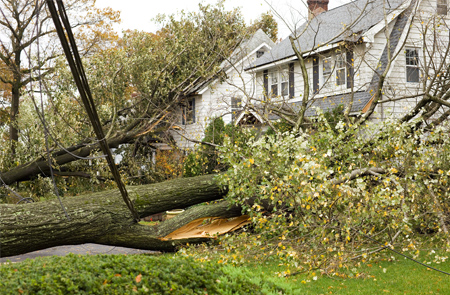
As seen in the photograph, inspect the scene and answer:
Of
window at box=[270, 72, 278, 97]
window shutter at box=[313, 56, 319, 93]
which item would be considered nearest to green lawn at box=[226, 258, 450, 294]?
window shutter at box=[313, 56, 319, 93]

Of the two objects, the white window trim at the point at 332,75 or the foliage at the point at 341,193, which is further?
the white window trim at the point at 332,75

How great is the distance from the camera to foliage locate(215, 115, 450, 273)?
241 inches

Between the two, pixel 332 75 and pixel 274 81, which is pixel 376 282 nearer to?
pixel 332 75

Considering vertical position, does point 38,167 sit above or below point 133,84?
below

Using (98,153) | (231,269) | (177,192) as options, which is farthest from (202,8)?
(231,269)

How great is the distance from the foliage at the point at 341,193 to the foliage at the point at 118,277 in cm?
155

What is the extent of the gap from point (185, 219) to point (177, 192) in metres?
0.60

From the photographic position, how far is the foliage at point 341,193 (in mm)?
6117

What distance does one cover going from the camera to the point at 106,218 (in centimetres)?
796

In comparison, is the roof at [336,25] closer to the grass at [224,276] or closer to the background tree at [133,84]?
the background tree at [133,84]

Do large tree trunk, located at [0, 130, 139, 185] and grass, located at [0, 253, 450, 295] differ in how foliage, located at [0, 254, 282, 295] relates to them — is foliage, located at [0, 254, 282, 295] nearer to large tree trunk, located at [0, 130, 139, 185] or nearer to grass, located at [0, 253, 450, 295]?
grass, located at [0, 253, 450, 295]

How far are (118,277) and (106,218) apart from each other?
418 cm

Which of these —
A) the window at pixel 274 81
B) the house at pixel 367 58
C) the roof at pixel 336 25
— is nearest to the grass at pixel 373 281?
the house at pixel 367 58

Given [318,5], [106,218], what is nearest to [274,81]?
[318,5]
